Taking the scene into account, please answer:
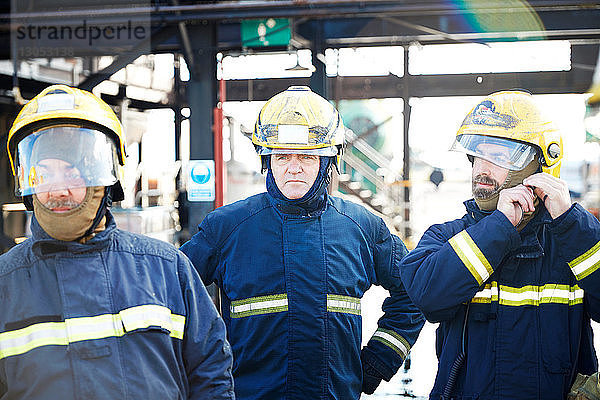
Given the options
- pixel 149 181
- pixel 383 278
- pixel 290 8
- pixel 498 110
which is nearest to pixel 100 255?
pixel 383 278

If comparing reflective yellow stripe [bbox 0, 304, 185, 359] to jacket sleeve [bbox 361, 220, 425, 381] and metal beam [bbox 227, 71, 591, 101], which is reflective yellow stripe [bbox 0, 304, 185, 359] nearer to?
jacket sleeve [bbox 361, 220, 425, 381]

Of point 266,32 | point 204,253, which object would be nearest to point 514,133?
point 204,253

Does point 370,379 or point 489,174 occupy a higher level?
point 489,174

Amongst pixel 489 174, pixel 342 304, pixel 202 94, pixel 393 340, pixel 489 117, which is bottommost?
pixel 393 340

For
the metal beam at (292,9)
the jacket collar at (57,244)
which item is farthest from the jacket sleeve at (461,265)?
the metal beam at (292,9)

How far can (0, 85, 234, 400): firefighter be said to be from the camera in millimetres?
1646

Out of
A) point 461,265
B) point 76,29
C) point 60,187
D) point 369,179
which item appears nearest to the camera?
point 60,187

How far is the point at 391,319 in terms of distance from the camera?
115 inches

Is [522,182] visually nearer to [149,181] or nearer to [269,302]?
[269,302]

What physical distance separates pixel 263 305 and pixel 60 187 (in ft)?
3.31

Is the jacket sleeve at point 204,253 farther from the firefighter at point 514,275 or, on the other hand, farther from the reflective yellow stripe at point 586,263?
the reflective yellow stripe at point 586,263

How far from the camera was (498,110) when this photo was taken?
8.13ft

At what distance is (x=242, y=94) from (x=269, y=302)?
9.10m

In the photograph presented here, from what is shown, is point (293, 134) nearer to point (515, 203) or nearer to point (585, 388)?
point (515, 203)
